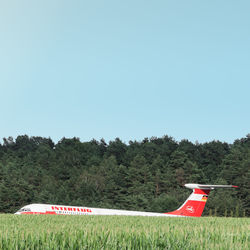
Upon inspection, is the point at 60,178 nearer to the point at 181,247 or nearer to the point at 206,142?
the point at 206,142

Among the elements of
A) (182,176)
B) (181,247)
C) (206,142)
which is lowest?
(181,247)

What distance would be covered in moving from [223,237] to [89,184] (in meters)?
118

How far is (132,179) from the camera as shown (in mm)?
128500

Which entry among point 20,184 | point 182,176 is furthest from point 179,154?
point 20,184

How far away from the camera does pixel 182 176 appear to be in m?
129

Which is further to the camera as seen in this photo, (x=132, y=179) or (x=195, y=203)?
(x=132, y=179)

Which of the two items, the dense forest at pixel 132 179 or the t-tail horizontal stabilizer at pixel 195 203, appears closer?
the t-tail horizontal stabilizer at pixel 195 203

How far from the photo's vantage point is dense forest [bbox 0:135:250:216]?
11281 centimetres

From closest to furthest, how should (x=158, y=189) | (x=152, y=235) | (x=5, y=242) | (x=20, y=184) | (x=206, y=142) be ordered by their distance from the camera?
1. (x=5, y=242)
2. (x=152, y=235)
3. (x=20, y=184)
4. (x=158, y=189)
5. (x=206, y=142)

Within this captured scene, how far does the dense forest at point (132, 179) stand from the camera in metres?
113

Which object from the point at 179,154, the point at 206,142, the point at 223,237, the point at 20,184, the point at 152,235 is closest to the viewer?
the point at 152,235

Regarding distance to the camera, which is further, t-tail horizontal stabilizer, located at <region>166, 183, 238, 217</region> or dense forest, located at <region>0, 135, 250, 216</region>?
dense forest, located at <region>0, 135, 250, 216</region>

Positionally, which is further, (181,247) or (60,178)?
(60,178)

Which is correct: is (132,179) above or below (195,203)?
above
